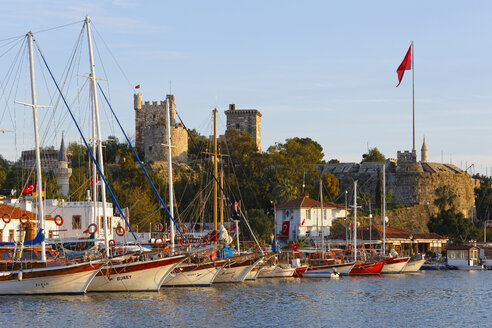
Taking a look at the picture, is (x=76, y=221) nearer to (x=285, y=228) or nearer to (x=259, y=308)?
(x=259, y=308)

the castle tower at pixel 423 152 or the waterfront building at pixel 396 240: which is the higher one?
the castle tower at pixel 423 152

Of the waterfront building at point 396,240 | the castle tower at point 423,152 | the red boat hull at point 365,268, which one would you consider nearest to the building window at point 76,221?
the red boat hull at point 365,268

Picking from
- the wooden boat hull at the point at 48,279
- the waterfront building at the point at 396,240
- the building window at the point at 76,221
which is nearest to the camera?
the wooden boat hull at the point at 48,279

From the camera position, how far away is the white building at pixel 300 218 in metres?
88.3

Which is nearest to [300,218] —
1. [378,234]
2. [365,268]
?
[378,234]

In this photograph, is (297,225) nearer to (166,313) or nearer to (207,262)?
(207,262)

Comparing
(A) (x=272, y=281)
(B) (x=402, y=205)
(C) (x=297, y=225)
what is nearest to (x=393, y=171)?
(B) (x=402, y=205)

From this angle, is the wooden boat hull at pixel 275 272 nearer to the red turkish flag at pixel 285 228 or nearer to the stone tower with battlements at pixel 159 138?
the red turkish flag at pixel 285 228

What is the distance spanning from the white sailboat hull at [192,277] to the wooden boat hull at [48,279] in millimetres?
8460

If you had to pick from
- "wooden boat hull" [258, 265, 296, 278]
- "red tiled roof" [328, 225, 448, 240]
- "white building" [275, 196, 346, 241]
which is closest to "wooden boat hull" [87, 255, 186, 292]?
"wooden boat hull" [258, 265, 296, 278]

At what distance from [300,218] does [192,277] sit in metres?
39.1

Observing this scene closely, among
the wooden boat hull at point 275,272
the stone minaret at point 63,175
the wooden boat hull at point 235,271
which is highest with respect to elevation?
the stone minaret at point 63,175

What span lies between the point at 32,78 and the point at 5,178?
5953cm

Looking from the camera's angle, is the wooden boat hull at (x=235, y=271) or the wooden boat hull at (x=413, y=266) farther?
the wooden boat hull at (x=413, y=266)
